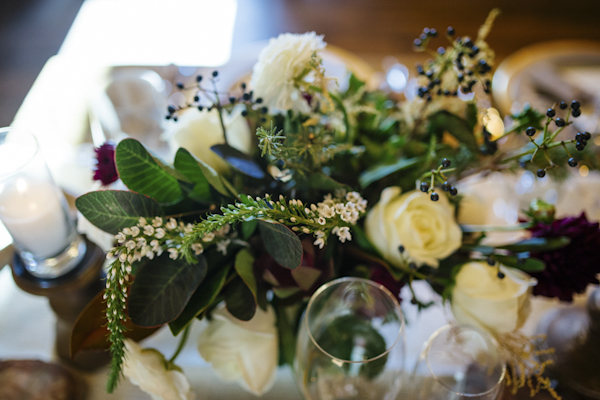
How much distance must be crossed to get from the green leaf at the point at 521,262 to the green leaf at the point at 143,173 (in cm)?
34

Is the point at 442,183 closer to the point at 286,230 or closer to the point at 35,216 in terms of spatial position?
the point at 286,230

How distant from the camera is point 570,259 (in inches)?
17.3

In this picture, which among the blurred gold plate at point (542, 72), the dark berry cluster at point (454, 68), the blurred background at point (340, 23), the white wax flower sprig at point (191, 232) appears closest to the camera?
the white wax flower sprig at point (191, 232)

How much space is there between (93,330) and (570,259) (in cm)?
49

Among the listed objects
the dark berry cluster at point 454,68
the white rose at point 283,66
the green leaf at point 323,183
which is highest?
the white rose at point 283,66

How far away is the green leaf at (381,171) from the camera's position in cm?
45

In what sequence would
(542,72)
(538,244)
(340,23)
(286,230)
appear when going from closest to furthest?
(286,230) → (538,244) → (542,72) → (340,23)

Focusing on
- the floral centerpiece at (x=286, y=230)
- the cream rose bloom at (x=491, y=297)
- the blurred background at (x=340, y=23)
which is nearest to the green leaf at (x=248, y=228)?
the floral centerpiece at (x=286, y=230)

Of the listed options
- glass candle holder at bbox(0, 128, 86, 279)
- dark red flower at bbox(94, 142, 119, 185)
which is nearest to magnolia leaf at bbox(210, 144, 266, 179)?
dark red flower at bbox(94, 142, 119, 185)

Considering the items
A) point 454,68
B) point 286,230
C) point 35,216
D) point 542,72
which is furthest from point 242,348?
point 542,72

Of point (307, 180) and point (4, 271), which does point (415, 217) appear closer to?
point (307, 180)

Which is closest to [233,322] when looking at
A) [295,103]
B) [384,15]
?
[295,103]

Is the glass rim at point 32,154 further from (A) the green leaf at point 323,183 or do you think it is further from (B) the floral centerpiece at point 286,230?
(A) the green leaf at point 323,183

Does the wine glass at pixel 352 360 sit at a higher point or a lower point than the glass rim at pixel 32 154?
lower
